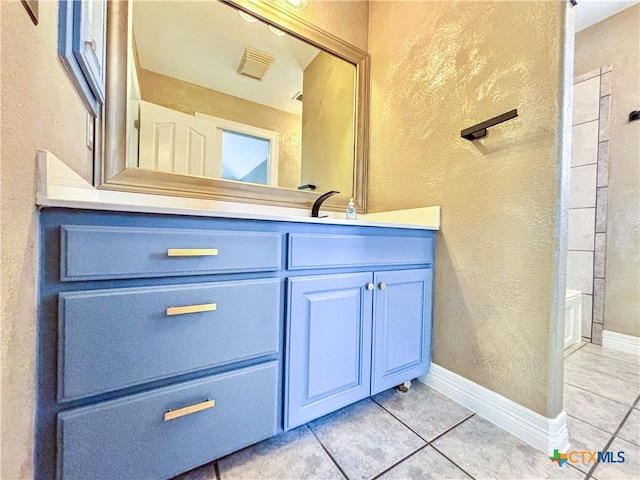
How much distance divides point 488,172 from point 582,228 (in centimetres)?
154

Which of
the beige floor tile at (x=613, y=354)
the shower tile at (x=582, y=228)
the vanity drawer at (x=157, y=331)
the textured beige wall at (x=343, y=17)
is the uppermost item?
the textured beige wall at (x=343, y=17)

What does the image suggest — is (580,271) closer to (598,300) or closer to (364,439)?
(598,300)

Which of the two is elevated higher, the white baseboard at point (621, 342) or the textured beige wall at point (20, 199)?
the textured beige wall at point (20, 199)

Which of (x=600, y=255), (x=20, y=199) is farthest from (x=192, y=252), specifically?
(x=600, y=255)

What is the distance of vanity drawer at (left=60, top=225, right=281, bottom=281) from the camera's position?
602 millimetres

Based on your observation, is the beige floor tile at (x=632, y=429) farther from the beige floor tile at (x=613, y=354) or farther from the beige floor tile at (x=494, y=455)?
the beige floor tile at (x=613, y=354)

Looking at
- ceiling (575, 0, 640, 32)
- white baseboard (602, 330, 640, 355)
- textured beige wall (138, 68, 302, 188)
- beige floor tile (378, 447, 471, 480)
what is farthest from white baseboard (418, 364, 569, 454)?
ceiling (575, 0, 640, 32)

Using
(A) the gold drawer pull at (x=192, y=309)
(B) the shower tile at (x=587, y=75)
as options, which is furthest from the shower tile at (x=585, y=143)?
(A) the gold drawer pull at (x=192, y=309)

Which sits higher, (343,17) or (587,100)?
(343,17)

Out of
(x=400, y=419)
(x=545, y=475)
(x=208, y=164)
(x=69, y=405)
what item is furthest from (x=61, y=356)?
(x=545, y=475)

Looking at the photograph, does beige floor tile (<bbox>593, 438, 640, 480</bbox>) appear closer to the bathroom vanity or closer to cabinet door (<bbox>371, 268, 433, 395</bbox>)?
cabinet door (<bbox>371, 268, 433, 395</bbox>)

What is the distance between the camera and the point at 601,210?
1.90 meters

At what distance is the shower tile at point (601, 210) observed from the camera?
1.88 m

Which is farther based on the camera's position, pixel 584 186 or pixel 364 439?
pixel 584 186
